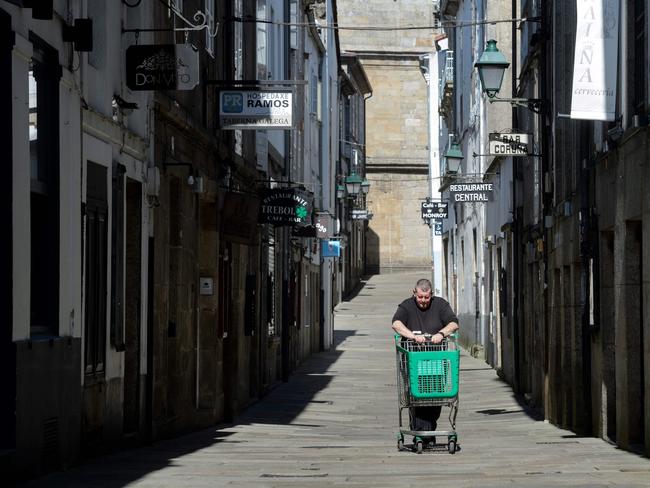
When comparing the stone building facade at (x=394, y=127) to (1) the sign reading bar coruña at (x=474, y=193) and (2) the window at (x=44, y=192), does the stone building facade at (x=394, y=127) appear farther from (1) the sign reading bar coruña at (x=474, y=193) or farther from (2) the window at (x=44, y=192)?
(2) the window at (x=44, y=192)

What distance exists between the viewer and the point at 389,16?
74000 millimetres

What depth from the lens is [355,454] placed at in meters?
13.9

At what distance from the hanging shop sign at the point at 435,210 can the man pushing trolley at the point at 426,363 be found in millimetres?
31190

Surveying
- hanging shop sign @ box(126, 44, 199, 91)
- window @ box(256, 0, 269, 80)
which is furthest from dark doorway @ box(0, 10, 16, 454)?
window @ box(256, 0, 269, 80)

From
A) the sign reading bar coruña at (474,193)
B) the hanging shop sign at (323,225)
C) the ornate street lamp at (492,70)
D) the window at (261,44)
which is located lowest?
the hanging shop sign at (323,225)

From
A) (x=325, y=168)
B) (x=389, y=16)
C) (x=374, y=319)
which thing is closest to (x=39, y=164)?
(x=325, y=168)

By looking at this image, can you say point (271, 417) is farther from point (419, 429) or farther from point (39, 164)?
point (39, 164)

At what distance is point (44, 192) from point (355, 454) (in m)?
4.31

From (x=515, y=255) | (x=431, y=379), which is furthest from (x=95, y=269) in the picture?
(x=515, y=255)

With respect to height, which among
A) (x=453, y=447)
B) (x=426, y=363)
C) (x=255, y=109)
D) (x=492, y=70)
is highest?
(x=492, y=70)

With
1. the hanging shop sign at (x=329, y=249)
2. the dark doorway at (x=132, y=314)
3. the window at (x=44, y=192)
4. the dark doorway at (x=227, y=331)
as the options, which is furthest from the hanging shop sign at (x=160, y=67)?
the hanging shop sign at (x=329, y=249)

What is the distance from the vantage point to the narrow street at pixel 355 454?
1075 centimetres

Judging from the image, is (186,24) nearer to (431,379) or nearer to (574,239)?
(574,239)

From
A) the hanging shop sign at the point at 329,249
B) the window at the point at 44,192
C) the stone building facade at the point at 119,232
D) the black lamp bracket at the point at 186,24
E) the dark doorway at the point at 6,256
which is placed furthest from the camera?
the hanging shop sign at the point at 329,249
